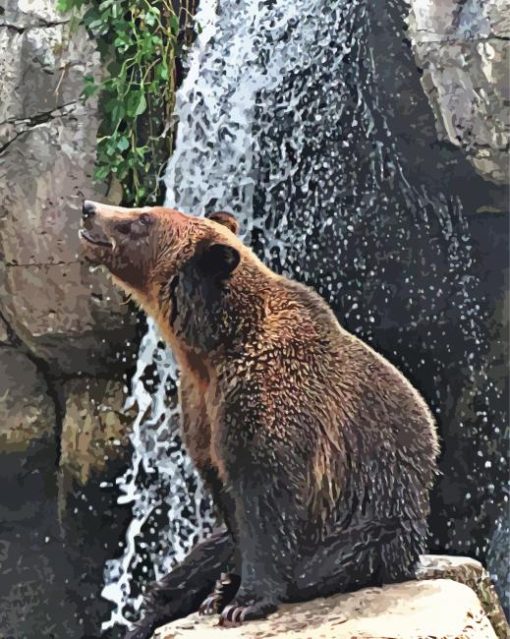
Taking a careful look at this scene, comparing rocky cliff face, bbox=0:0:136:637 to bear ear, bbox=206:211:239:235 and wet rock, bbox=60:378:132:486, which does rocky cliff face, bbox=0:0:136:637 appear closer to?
wet rock, bbox=60:378:132:486

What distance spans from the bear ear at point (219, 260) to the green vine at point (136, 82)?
0.46 m

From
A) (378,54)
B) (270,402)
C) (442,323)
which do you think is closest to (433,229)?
(442,323)

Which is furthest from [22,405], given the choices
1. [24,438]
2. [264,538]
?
[264,538]

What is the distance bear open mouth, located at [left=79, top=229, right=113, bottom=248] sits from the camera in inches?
90.3

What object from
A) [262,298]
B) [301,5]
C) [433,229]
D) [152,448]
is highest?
[301,5]

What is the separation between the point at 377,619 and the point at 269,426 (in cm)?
48

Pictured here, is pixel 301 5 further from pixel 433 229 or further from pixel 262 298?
pixel 262 298

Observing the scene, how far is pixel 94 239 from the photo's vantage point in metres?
2.31

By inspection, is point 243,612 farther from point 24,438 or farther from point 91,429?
point 24,438

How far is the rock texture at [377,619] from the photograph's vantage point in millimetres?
1883

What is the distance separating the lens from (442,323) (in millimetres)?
2467

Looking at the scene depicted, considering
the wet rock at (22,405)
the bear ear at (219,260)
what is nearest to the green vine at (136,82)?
the bear ear at (219,260)

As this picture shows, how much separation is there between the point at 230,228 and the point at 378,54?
0.68 m

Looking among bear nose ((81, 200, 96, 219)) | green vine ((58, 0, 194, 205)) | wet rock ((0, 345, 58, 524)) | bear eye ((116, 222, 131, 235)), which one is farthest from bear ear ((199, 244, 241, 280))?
wet rock ((0, 345, 58, 524))
